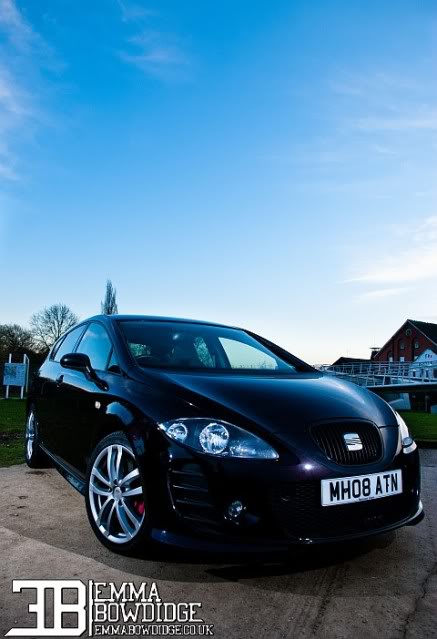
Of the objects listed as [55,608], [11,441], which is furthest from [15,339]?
[55,608]

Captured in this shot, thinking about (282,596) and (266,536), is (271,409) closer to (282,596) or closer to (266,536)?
(266,536)

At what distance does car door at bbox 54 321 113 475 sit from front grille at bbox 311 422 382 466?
1348 millimetres

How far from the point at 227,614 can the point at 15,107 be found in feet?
31.4

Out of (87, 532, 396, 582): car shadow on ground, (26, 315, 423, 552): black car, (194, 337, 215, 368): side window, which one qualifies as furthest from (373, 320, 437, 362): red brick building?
(87, 532, 396, 582): car shadow on ground

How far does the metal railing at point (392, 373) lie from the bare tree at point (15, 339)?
2891 cm

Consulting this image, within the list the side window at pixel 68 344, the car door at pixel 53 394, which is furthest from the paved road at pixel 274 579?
the side window at pixel 68 344

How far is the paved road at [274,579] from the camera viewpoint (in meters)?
2.03

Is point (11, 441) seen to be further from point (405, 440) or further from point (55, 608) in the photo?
point (405, 440)

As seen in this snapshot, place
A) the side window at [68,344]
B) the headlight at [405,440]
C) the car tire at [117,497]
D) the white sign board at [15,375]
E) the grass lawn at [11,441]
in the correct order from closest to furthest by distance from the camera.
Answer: the car tire at [117,497] < the headlight at [405,440] < the side window at [68,344] < the grass lawn at [11,441] < the white sign board at [15,375]

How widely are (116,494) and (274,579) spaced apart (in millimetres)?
973

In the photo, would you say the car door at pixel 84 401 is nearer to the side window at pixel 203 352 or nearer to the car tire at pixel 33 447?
the side window at pixel 203 352

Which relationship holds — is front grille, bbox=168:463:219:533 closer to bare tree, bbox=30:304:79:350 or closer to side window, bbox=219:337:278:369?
side window, bbox=219:337:278:369

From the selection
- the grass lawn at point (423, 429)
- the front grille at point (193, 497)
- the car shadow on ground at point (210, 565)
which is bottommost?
the grass lawn at point (423, 429)

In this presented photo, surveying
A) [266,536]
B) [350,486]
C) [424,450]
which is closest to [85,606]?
[266,536]
